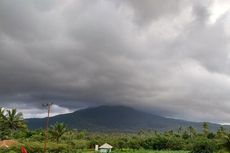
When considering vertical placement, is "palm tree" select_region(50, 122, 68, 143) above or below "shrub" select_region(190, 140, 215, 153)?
above

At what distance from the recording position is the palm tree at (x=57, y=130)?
83.7 m

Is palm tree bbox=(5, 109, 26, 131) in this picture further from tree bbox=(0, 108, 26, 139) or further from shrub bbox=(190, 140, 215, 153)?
shrub bbox=(190, 140, 215, 153)

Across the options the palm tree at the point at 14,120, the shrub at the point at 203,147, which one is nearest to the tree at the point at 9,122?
the palm tree at the point at 14,120

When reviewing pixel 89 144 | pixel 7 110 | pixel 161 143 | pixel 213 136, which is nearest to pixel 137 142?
pixel 161 143

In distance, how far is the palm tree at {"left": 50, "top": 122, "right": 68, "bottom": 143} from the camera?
8369 centimetres

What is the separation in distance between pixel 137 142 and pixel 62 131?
22.5m

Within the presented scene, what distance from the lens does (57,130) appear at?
84.6 metres

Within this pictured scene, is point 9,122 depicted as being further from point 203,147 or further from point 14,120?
point 203,147

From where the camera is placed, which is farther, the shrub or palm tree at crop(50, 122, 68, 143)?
palm tree at crop(50, 122, 68, 143)

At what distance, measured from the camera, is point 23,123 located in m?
93.4

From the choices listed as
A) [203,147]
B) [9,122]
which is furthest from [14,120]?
[203,147]

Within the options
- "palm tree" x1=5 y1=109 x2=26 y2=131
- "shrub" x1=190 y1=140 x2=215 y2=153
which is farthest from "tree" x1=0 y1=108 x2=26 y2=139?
"shrub" x1=190 y1=140 x2=215 y2=153

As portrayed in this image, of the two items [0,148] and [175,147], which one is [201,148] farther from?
[0,148]

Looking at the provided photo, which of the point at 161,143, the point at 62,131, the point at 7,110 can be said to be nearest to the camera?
the point at 62,131
